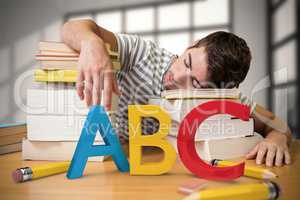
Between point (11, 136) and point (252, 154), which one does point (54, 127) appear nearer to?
point (11, 136)

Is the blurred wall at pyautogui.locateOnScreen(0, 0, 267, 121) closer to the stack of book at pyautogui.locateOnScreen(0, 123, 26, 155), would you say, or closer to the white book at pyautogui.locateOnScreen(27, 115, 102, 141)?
the stack of book at pyautogui.locateOnScreen(0, 123, 26, 155)

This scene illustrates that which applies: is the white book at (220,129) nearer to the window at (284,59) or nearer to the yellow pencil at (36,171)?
the yellow pencil at (36,171)

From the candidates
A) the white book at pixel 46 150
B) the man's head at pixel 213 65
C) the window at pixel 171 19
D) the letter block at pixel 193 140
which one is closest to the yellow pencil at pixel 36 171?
the white book at pixel 46 150

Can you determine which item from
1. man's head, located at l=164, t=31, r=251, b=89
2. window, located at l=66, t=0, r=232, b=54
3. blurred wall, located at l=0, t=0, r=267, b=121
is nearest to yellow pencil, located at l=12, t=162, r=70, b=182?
man's head, located at l=164, t=31, r=251, b=89

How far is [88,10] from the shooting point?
266 centimetres

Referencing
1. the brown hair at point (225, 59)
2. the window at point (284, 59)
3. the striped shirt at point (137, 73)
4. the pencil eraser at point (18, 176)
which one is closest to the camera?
the pencil eraser at point (18, 176)

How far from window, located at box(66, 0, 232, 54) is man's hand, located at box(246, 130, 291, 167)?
1951 millimetres

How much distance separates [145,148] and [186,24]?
78.7 inches

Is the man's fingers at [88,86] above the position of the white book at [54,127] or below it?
above

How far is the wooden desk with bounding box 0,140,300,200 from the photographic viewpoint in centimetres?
43

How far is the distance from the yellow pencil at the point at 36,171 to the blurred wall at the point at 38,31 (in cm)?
187

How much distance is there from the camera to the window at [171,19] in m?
2.62

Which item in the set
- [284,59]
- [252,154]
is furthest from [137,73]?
[284,59]

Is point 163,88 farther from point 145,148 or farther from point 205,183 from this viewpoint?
point 205,183
